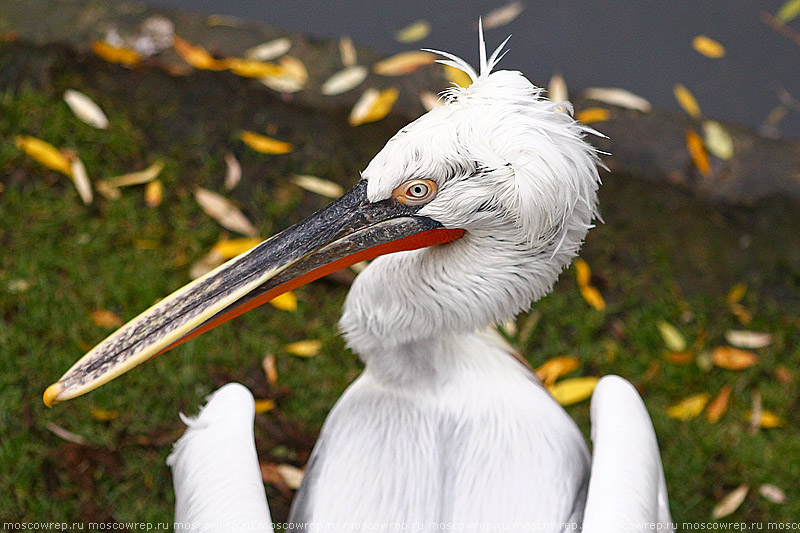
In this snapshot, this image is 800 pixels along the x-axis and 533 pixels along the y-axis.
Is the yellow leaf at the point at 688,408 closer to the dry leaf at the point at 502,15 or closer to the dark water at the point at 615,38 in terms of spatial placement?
the dark water at the point at 615,38

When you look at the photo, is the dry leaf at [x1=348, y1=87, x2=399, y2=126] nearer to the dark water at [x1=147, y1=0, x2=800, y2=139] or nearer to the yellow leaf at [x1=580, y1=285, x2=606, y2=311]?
the dark water at [x1=147, y1=0, x2=800, y2=139]

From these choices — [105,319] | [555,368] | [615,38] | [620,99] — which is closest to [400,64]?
[620,99]

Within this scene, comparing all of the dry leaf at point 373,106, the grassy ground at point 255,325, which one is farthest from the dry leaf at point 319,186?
the dry leaf at point 373,106

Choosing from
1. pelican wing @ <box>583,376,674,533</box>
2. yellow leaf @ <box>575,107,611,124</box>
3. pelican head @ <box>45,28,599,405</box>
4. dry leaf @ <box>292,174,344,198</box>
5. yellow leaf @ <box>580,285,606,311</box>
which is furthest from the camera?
yellow leaf @ <box>575,107,611,124</box>

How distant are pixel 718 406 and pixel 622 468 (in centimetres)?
125

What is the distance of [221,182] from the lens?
2932mm

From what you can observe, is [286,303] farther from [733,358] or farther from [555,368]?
[733,358]

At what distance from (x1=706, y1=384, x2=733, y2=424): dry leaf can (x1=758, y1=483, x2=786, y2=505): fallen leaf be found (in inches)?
9.6

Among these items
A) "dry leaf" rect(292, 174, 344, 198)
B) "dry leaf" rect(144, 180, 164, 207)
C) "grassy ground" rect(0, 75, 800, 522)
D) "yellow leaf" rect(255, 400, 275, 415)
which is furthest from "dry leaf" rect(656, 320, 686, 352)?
"dry leaf" rect(144, 180, 164, 207)

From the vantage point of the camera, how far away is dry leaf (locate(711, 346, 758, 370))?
8.73 ft

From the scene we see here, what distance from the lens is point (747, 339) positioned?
2.72m

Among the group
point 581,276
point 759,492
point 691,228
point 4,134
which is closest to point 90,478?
point 4,134

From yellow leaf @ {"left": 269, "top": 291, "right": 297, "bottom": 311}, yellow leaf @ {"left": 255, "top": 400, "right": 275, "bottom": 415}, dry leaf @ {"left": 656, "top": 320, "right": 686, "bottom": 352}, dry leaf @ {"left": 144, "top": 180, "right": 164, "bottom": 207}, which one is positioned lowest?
dry leaf @ {"left": 656, "top": 320, "right": 686, "bottom": 352}

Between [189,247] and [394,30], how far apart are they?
1.40m
